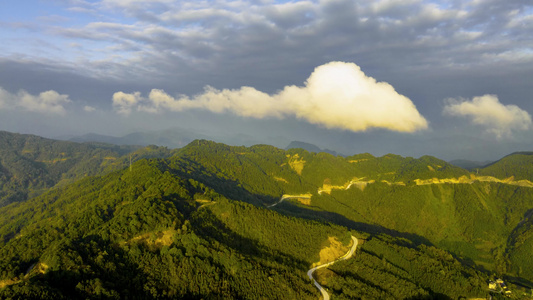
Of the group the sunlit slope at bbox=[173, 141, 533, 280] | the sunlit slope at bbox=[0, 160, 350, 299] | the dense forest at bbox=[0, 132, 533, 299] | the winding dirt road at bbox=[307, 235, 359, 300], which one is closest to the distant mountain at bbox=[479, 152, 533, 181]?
the sunlit slope at bbox=[173, 141, 533, 280]

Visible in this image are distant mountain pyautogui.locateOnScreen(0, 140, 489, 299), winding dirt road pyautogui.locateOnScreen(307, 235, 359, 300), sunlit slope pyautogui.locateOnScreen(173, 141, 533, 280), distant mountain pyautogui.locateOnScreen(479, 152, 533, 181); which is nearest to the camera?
distant mountain pyautogui.locateOnScreen(0, 140, 489, 299)

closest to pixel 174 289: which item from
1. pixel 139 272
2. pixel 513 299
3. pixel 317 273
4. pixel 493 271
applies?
pixel 139 272

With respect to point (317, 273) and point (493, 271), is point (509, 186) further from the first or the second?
point (317, 273)

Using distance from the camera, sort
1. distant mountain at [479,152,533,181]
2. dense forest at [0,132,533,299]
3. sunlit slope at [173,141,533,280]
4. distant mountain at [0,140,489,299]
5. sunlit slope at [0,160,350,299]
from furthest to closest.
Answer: distant mountain at [479,152,533,181] < sunlit slope at [173,141,533,280] < dense forest at [0,132,533,299] < distant mountain at [0,140,489,299] < sunlit slope at [0,160,350,299]

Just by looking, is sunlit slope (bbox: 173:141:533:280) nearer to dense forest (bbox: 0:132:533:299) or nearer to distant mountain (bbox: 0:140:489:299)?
dense forest (bbox: 0:132:533:299)

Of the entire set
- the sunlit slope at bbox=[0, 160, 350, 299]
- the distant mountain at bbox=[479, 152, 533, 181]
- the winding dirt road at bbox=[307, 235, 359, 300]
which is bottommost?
the winding dirt road at bbox=[307, 235, 359, 300]

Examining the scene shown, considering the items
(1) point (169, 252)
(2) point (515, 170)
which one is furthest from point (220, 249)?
(2) point (515, 170)

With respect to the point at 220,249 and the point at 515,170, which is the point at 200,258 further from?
the point at 515,170

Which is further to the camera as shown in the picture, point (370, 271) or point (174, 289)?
point (370, 271)

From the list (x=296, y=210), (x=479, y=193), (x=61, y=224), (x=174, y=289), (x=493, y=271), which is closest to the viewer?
(x=174, y=289)

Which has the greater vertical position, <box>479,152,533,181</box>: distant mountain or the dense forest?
<box>479,152,533,181</box>: distant mountain

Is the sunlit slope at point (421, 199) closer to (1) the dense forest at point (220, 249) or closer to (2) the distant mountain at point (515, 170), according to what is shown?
(1) the dense forest at point (220, 249)
